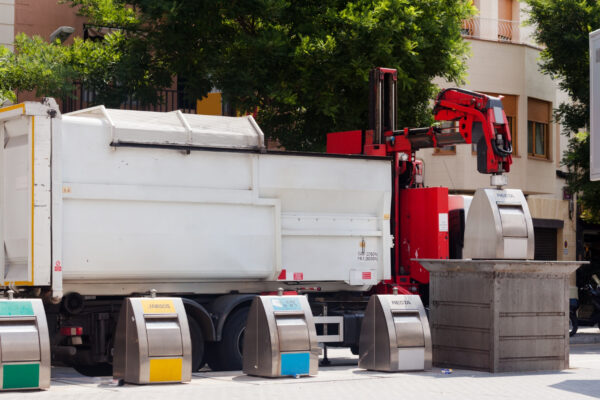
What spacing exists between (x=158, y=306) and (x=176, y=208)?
1899mm

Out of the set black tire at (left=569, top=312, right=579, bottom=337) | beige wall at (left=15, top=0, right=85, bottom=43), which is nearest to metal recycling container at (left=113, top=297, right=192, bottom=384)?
black tire at (left=569, top=312, right=579, bottom=337)

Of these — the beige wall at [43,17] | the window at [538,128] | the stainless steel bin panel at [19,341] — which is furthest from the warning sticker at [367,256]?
the window at [538,128]

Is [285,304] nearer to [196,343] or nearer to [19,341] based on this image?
[196,343]

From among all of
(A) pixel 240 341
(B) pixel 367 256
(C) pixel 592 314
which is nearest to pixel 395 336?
(A) pixel 240 341

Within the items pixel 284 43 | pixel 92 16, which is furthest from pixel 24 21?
pixel 284 43

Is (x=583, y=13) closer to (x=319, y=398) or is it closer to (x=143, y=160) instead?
(x=143, y=160)

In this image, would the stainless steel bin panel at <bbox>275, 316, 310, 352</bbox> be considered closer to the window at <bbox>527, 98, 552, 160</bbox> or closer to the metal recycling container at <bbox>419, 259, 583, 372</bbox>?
the metal recycling container at <bbox>419, 259, 583, 372</bbox>

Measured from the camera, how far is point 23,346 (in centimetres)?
1162

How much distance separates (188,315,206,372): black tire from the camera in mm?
13797

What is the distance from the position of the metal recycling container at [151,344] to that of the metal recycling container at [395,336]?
233 cm

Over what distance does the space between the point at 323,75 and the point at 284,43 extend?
2.71 ft

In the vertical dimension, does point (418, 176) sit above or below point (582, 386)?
above

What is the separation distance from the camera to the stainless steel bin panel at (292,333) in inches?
502

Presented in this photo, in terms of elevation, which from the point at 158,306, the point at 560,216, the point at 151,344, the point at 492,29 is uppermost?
the point at 492,29
